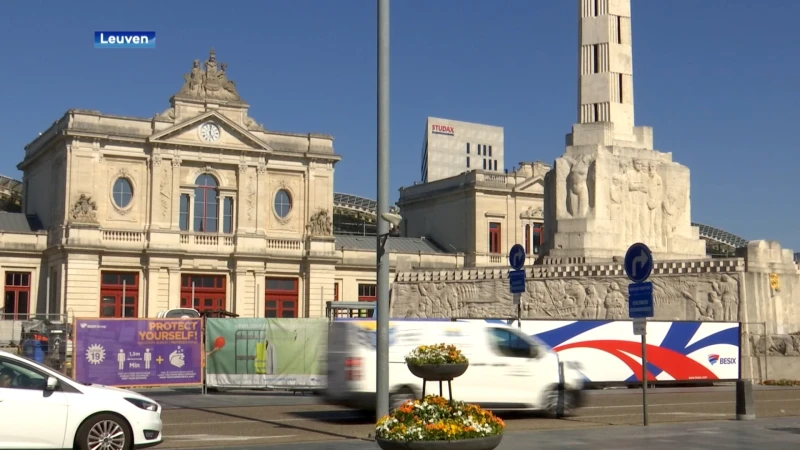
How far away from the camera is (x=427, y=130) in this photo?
315ft

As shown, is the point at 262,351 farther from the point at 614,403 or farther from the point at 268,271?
the point at 268,271

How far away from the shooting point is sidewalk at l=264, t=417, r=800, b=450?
14.0 metres

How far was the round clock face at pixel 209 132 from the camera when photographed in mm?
58275

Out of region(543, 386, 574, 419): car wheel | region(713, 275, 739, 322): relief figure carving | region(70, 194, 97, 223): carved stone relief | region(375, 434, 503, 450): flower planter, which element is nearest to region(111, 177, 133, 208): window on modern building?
region(70, 194, 97, 223): carved stone relief

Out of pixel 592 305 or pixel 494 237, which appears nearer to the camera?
pixel 592 305

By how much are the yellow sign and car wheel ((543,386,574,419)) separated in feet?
47.0

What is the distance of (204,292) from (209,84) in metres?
12.4

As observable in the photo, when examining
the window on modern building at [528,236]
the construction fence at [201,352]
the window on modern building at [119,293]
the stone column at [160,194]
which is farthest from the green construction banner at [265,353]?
the window on modern building at [528,236]

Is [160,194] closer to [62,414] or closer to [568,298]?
[568,298]

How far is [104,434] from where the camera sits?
12672mm

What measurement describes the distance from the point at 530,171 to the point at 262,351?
151 feet

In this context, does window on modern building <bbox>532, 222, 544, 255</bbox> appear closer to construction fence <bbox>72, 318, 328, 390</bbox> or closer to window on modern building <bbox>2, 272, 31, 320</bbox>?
window on modern building <bbox>2, 272, 31, 320</bbox>

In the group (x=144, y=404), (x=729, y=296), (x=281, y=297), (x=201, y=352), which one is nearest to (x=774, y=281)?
(x=729, y=296)

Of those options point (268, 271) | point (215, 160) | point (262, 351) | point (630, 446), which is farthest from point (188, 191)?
point (630, 446)
